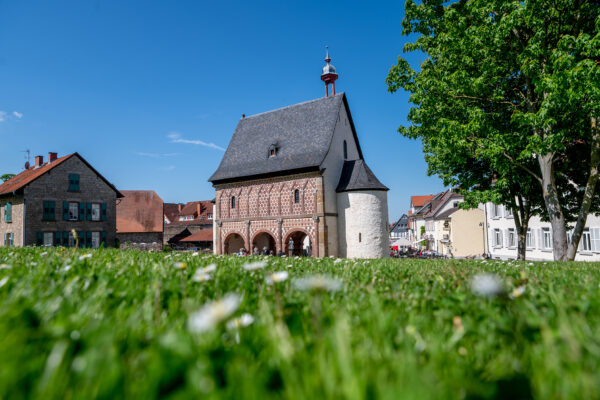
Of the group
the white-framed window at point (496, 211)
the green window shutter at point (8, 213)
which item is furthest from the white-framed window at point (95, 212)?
the white-framed window at point (496, 211)

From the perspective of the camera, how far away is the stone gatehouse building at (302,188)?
29.7 m

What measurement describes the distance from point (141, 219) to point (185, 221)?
1940 cm

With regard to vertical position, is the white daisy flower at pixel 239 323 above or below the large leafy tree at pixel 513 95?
below

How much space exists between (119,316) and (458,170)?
2071 cm

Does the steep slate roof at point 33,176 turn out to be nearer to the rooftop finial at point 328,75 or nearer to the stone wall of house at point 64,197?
the stone wall of house at point 64,197

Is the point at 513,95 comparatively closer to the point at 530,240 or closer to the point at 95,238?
the point at 530,240

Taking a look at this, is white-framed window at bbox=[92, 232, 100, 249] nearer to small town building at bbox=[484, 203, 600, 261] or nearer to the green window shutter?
the green window shutter

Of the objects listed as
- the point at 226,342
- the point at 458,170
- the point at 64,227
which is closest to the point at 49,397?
the point at 226,342

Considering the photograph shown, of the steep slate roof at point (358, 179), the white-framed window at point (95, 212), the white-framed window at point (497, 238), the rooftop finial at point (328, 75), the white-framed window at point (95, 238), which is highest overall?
the rooftop finial at point (328, 75)

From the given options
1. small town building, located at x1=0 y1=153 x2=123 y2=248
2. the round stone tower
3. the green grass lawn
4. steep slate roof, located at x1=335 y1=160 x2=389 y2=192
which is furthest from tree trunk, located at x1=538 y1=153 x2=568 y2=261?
small town building, located at x1=0 y1=153 x2=123 y2=248

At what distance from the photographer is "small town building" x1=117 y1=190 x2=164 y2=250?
4622 centimetres

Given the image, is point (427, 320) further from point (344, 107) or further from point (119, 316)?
point (344, 107)

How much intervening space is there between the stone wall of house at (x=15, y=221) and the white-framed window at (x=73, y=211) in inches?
150

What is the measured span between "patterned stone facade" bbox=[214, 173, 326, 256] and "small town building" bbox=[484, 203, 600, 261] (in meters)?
13.4
